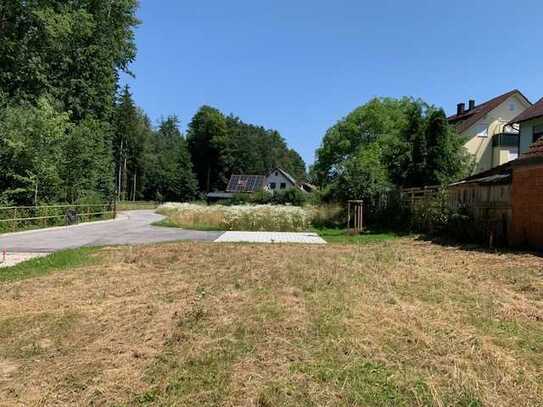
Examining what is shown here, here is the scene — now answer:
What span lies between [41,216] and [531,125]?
84.8 feet

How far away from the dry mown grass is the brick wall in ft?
12.1

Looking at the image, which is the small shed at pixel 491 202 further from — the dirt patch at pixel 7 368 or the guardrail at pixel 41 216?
the guardrail at pixel 41 216

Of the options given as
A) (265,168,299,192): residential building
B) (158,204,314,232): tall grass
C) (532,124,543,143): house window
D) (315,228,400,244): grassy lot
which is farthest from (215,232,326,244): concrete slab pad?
(265,168,299,192): residential building

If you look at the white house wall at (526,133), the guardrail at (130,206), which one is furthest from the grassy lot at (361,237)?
the guardrail at (130,206)

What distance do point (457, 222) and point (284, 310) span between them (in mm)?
10268

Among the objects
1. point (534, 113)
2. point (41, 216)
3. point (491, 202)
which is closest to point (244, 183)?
point (534, 113)

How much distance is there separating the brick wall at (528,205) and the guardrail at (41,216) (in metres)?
16.9

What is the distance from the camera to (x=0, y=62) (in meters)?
20.8

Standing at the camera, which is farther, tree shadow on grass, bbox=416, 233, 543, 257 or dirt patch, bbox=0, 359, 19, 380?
tree shadow on grass, bbox=416, 233, 543, 257

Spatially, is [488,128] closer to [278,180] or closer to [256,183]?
[256,183]

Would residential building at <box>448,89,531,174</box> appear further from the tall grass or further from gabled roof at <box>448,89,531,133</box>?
the tall grass

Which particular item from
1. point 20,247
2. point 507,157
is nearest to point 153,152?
point 507,157

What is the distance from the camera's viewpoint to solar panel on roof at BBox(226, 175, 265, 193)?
68.9 metres

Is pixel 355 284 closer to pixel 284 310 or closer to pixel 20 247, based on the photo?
pixel 284 310
